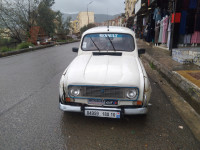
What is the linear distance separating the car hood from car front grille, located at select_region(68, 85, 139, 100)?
0.28ft

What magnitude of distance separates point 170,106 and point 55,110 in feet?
8.81

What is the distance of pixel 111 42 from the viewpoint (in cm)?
402

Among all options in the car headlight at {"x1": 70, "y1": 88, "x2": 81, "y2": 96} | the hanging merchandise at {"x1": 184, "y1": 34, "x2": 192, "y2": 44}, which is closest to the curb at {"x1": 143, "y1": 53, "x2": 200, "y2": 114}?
the car headlight at {"x1": 70, "y1": 88, "x2": 81, "y2": 96}

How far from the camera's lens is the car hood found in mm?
2590

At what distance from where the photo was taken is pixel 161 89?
15.6 feet

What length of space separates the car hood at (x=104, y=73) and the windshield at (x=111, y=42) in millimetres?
806

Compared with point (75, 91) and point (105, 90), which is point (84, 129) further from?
point (105, 90)

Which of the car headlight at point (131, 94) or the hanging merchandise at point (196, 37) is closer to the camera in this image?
the car headlight at point (131, 94)

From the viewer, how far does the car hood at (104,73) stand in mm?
2590

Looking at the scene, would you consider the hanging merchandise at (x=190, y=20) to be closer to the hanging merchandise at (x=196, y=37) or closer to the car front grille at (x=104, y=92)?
the hanging merchandise at (x=196, y=37)

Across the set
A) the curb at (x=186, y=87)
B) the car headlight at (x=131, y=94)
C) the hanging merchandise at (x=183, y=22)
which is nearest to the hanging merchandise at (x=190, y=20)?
the hanging merchandise at (x=183, y=22)

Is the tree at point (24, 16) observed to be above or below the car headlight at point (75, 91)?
above

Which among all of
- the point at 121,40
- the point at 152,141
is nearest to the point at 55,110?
the point at 152,141

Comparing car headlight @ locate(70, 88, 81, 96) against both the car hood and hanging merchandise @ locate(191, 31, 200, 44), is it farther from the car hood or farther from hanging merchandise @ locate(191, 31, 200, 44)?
hanging merchandise @ locate(191, 31, 200, 44)
